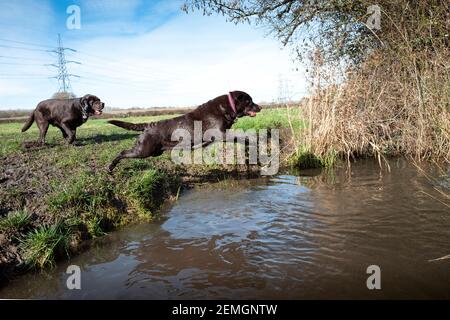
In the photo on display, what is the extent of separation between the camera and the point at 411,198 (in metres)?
5.11

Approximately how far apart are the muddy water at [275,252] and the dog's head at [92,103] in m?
4.46

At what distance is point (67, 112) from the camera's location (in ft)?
28.6

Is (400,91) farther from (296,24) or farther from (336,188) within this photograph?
(296,24)

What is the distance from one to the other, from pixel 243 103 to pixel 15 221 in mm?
4011

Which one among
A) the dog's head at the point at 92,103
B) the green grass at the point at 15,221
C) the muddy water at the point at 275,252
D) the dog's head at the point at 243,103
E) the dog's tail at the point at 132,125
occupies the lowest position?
the muddy water at the point at 275,252

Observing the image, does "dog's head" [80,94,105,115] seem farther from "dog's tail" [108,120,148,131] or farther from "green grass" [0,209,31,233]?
"green grass" [0,209,31,233]

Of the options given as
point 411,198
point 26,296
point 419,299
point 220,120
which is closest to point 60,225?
point 26,296

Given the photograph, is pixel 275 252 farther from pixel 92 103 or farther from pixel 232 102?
pixel 92 103

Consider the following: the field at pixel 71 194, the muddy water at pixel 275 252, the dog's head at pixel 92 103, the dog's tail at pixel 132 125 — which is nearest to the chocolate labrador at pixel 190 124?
the dog's tail at pixel 132 125

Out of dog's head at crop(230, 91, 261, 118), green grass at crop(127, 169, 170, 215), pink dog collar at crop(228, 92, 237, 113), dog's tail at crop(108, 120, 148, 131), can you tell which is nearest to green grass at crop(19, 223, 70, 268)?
green grass at crop(127, 169, 170, 215)

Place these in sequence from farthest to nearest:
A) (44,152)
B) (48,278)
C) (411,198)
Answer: (44,152), (411,198), (48,278)

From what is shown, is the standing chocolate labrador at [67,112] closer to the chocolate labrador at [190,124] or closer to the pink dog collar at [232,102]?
the chocolate labrador at [190,124]

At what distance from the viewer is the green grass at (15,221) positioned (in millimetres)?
3961
